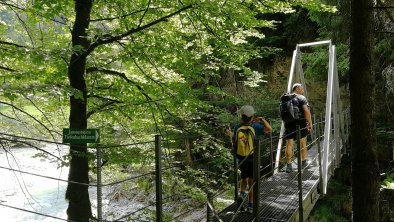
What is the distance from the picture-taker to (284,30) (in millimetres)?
15539

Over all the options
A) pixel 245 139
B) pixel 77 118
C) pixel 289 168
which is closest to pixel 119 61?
pixel 77 118

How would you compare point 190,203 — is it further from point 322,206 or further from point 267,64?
point 267,64

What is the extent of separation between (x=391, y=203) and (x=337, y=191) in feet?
5.08

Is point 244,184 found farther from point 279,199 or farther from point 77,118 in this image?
point 77,118

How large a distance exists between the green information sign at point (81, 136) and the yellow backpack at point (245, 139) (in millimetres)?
1825

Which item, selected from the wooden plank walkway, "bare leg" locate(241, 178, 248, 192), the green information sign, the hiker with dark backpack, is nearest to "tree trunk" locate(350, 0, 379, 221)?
the wooden plank walkway

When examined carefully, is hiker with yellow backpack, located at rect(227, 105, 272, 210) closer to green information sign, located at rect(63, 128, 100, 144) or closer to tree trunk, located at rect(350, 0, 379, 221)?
tree trunk, located at rect(350, 0, 379, 221)

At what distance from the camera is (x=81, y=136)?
3.01 metres

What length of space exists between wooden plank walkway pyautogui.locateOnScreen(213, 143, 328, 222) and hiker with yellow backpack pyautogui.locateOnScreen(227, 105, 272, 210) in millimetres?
248

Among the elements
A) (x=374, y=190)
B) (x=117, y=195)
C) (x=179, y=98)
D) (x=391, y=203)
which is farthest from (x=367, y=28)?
(x=117, y=195)

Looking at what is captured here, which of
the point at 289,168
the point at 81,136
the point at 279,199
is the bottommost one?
the point at 279,199

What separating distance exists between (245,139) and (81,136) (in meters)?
1.96

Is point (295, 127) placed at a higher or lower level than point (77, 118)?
lower

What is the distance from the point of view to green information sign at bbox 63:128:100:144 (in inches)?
116
